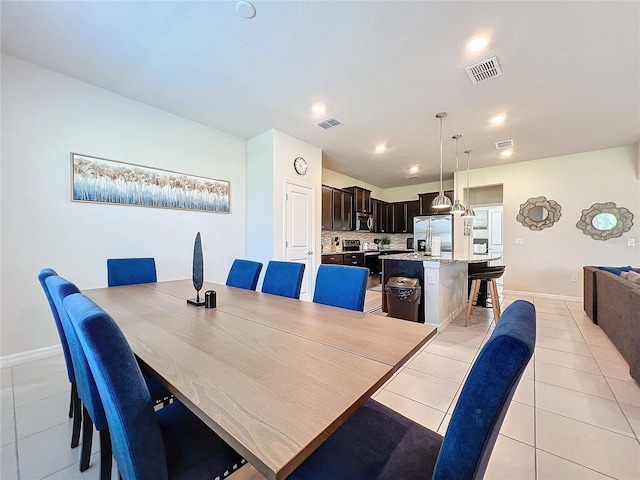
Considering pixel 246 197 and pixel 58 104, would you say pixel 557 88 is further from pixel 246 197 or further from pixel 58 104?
pixel 58 104

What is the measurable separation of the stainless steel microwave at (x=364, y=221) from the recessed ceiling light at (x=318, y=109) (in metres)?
3.31

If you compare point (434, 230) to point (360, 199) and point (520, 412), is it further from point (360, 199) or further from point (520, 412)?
point (520, 412)

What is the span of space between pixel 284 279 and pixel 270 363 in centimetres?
133

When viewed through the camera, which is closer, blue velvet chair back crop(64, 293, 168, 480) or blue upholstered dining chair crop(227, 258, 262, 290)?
blue velvet chair back crop(64, 293, 168, 480)

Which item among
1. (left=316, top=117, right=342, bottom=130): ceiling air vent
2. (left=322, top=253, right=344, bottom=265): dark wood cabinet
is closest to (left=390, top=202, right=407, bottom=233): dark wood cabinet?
(left=322, top=253, right=344, bottom=265): dark wood cabinet

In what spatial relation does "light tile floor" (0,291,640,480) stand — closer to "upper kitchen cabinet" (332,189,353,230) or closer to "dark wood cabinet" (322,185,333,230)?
"dark wood cabinet" (322,185,333,230)

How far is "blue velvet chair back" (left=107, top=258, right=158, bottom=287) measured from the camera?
8.32 feet

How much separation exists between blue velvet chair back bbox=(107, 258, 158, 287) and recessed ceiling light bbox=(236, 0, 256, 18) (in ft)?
7.78

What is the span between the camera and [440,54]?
2.37 meters

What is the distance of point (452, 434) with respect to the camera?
1.97ft

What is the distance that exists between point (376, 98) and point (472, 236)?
488 cm

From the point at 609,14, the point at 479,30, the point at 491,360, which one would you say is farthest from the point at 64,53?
the point at 609,14

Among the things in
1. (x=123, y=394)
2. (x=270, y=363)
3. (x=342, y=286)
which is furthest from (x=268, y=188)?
(x=123, y=394)

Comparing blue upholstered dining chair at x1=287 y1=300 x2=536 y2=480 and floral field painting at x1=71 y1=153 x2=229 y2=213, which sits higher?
floral field painting at x1=71 y1=153 x2=229 y2=213
